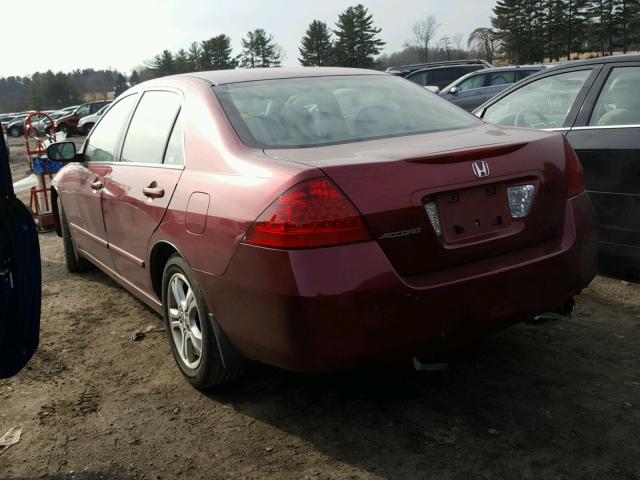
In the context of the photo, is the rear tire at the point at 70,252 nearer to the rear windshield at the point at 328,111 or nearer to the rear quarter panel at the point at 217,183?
the rear quarter panel at the point at 217,183

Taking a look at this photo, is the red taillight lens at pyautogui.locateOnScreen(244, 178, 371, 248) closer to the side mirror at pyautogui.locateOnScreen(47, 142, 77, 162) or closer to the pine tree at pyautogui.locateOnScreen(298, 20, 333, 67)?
the side mirror at pyautogui.locateOnScreen(47, 142, 77, 162)

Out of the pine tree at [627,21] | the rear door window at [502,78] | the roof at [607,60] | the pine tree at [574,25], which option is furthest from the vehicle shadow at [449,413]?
the pine tree at [574,25]

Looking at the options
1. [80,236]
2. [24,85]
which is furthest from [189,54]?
[80,236]

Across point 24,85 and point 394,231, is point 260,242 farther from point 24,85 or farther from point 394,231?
point 24,85

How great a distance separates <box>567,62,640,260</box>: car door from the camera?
4250mm

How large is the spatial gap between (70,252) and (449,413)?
4.02 m

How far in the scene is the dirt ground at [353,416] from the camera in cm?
257

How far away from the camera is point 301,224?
7.86 ft

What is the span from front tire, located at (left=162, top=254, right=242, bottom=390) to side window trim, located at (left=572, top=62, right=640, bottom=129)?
3.11 meters

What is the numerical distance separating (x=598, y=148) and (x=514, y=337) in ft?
5.17

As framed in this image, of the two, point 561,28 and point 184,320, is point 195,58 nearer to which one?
point 561,28

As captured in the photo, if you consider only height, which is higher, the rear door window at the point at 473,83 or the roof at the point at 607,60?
the roof at the point at 607,60

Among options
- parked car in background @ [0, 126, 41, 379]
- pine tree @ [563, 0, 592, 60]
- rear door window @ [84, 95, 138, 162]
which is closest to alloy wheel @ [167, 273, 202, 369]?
parked car in background @ [0, 126, 41, 379]

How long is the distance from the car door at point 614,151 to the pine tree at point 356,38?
91273 mm
